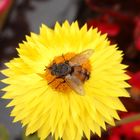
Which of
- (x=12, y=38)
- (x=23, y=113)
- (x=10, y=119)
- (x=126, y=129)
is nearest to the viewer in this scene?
(x=23, y=113)

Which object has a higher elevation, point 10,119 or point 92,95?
point 10,119

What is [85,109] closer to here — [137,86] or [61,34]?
[61,34]

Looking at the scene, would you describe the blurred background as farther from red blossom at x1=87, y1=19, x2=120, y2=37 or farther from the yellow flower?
the yellow flower

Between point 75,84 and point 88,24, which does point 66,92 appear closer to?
point 75,84

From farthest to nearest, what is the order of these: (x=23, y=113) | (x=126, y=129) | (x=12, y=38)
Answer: (x=12, y=38) → (x=126, y=129) → (x=23, y=113)

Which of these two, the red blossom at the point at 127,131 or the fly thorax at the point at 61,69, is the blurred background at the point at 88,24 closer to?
the red blossom at the point at 127,131

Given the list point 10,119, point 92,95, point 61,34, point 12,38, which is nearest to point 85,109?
point 92,95

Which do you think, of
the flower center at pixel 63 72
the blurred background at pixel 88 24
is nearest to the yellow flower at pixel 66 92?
the flower center at pixel 63 72
